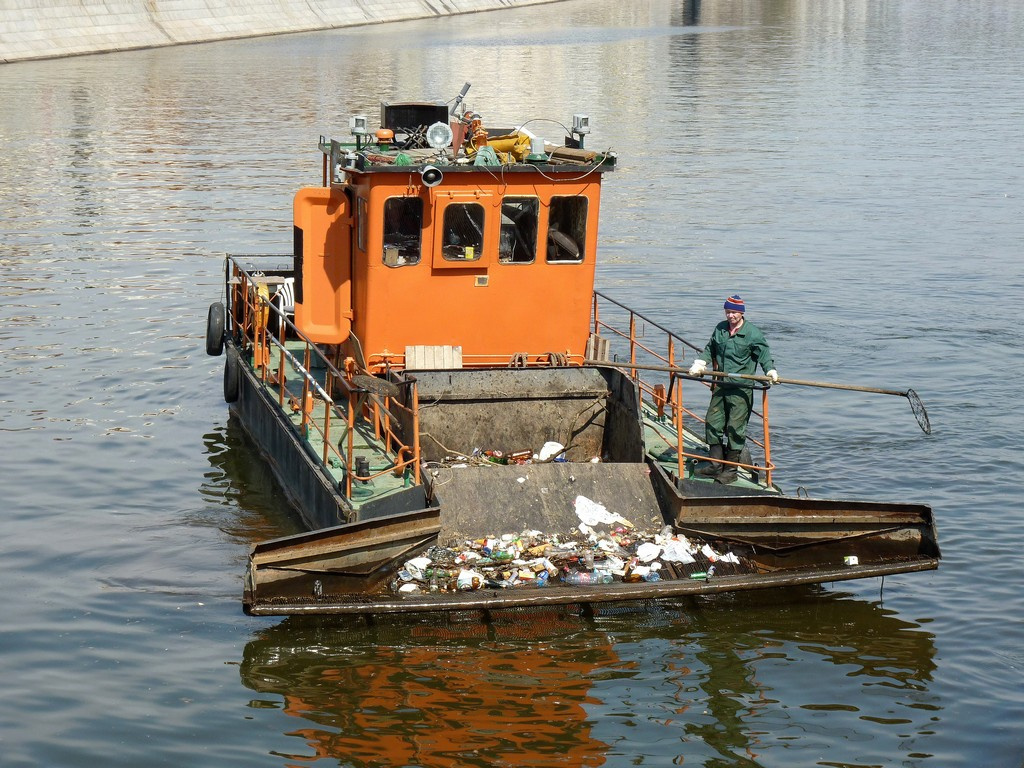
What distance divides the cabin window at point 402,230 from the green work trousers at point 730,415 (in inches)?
146

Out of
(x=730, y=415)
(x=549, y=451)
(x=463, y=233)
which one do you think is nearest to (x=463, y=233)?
(x=463, y=233)

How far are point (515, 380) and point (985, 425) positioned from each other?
8.21 m

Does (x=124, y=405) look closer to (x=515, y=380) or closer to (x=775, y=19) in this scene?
(x=515, y=380)

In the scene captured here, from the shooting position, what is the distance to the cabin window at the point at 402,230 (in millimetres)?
14539

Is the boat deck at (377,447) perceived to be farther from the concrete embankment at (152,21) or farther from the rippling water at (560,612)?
the concrete embankment at (152,21)

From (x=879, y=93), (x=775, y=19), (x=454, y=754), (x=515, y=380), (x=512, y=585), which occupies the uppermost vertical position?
(x=775, y=19)

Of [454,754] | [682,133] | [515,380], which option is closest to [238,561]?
[515,380]

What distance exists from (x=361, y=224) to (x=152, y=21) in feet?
200

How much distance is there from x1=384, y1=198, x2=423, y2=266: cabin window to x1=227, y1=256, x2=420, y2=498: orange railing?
1.30 meters

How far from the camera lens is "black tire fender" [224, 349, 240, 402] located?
18484 mm

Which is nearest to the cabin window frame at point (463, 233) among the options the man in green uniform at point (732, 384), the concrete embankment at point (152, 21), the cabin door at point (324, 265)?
the cabin door at point (324, 265)

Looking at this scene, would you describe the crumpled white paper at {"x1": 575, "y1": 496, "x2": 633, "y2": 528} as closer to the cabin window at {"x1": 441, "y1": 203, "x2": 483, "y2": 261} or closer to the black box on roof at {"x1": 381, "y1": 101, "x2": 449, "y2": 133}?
the cabin window at {"x1": 441, "y1": 203, "x2": 483, "y2": 261}

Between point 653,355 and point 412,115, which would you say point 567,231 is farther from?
point 653,355

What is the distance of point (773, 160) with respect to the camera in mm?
40125
